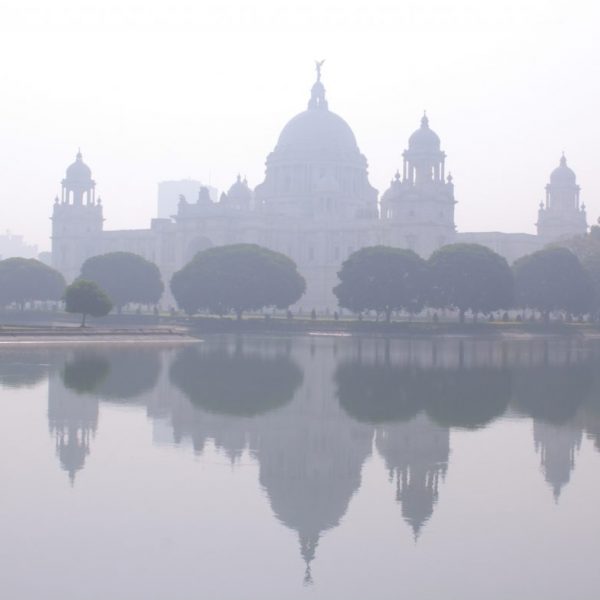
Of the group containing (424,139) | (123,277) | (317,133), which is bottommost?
(123,277)

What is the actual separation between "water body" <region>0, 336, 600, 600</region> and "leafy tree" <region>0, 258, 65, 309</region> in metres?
63.3

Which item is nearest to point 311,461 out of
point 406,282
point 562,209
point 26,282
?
point 406,282

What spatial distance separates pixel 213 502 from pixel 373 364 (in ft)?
96.4

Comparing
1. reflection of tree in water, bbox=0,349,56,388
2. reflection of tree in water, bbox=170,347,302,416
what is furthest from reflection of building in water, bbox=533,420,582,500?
reflection of tree in water, bbox=0,349,56,388

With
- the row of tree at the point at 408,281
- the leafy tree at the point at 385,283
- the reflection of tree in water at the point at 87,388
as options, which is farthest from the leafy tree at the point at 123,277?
the reflection of tree in water at the point at 87,388

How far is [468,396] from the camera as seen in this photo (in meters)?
36.0

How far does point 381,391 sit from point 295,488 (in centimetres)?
1609

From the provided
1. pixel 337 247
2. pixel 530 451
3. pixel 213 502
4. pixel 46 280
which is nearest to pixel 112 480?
pixel 213 502

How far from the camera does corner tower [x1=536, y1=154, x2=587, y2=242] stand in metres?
125

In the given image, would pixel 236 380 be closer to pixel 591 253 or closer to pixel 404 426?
pixel 404 426

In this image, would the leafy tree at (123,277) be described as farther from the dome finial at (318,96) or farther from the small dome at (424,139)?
the dome finial at (318,96)

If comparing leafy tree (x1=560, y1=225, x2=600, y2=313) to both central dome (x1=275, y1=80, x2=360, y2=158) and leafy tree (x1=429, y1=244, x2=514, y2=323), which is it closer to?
leafy tree (x1=429, y1=244, x2=514, y2=323)

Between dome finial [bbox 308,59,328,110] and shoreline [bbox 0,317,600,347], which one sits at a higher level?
dome finial [bbox 308,59,328,110]

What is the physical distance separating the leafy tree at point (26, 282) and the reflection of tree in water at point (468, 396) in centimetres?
→ 6214
